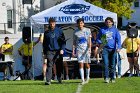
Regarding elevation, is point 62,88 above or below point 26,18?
below

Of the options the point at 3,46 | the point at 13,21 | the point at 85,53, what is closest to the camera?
the point at 85,53

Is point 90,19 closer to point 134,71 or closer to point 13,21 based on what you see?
point 134,71

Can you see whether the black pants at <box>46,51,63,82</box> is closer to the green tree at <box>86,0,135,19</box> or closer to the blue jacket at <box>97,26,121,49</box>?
the blue jacket at <box>97,26,121,49</box>

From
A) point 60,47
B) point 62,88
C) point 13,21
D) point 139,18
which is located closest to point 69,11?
point 60,47

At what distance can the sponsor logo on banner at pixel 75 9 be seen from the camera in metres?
20.9

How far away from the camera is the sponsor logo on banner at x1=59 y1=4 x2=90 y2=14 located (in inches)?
824

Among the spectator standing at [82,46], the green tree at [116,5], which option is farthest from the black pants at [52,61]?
the green tree at [116,5]

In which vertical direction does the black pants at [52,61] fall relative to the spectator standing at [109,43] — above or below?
below

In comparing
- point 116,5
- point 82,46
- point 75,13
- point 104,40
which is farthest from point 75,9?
point 116,5

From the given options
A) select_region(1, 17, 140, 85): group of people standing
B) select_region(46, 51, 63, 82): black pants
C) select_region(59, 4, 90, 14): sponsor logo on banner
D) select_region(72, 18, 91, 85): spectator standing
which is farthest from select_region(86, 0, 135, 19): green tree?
select_region(72, 18, 91, 85): spectator standing

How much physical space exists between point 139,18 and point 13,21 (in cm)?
2795

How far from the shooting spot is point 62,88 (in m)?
13.5

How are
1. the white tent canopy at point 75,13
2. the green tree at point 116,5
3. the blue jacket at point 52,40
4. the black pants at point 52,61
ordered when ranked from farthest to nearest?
the green tree at point 116,5
the white tent canopy at point 75,13
the blue jacket at point 52,40
the black pants at point 52,61

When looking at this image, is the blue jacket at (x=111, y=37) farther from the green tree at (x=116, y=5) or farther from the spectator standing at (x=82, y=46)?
the green tree at (x=116, y=5)
